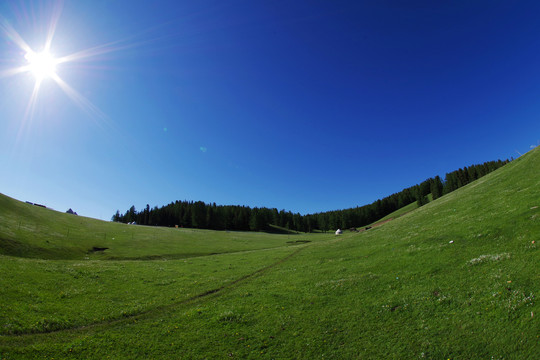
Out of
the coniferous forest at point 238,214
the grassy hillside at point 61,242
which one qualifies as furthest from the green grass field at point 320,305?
the coniferous forest at point 238,214

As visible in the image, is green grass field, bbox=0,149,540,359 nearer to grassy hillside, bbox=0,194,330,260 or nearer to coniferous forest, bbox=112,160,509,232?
grassy hillside, bbox=0,194,330,260

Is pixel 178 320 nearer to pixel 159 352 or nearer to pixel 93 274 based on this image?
pixel 159 352

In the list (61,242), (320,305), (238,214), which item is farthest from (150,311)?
(238,214)

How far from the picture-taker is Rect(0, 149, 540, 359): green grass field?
468 inches

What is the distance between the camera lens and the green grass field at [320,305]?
1189cm

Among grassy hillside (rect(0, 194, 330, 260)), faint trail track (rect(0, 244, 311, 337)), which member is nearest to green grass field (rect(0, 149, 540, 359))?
faint trail track (rect(0, 244, 311, 337))

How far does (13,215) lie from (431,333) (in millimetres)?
79650

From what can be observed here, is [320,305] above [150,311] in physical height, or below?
below

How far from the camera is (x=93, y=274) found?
27781 millimetres

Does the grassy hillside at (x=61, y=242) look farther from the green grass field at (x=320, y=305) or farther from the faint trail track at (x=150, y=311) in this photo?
the faint trail track at (x=150, y=311)

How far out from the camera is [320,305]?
59.5 ft

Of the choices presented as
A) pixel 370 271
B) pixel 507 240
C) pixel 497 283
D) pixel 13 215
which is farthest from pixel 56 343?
pixel 13 215

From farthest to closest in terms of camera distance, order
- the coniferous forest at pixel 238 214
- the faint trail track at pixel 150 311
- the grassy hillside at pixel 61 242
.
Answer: the coniferous forest at pixel 238 214 < the grassy hillside at pixel 61 242 < the faint trail track at pixel 150 311

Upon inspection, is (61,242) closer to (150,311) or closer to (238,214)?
(150,311)
